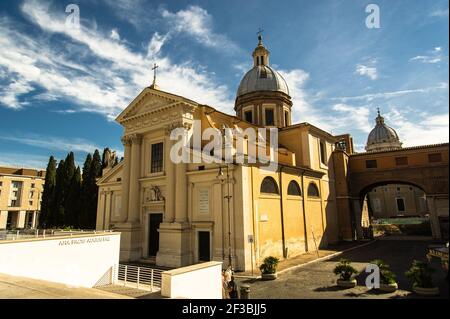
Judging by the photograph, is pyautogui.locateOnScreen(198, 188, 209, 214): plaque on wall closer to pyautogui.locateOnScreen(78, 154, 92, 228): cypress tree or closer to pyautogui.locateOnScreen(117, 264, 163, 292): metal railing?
pyautogui.locateOnScreen(117, 264, 163, 292): metal railing

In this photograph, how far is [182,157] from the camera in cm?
2069

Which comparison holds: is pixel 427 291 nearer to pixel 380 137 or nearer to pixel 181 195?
pixel 181 195

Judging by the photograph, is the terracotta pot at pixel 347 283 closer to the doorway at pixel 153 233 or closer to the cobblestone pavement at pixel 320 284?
the cobblestone pavement at pixel 320 284

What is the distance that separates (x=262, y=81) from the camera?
33781 mm

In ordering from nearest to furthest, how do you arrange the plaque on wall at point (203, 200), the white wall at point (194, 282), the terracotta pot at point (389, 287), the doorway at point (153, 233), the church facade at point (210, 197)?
1. the white wall at point (194, 282)
2. the terracotta pot at point (389, 287)
3. the church facade at point (210, 197)
4. the plaque on wall at point (203, 200)
5. the doorway at point (153, 233)

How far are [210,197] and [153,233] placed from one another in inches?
254

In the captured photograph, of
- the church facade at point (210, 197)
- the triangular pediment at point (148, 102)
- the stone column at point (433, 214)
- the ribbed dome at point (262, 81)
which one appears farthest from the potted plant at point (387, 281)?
the ribbed dome at point (262, 81)

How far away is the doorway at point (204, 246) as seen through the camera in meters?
18.9

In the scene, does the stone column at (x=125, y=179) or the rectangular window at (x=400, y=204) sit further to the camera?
the rectangular window at (x=400, y=204)

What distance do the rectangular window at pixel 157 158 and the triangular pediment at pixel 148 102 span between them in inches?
118

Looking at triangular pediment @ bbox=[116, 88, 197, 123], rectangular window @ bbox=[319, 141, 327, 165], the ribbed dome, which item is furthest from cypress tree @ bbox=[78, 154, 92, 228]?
rectangular window @ bbox=[319, 141, 327, 165]

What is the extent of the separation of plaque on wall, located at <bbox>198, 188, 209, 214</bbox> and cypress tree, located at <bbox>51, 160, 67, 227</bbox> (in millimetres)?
31906

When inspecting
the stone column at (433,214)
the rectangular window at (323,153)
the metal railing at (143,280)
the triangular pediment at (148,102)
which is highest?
the triangular pediment at (148,102)
